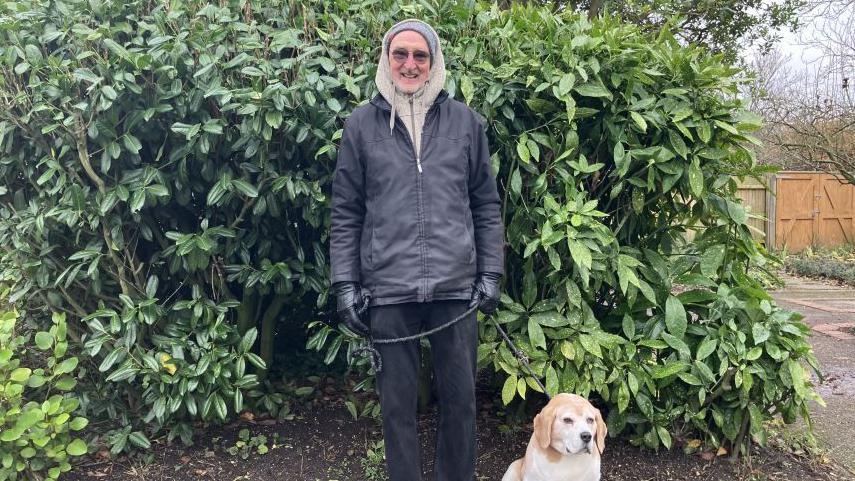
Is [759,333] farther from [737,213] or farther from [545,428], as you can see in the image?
[545,428]

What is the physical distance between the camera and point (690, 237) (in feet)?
12.4

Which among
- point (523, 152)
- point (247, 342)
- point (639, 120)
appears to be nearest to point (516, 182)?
point (523, 152)

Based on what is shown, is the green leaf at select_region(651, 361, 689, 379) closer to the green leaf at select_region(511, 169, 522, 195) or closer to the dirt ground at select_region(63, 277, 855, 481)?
the dirt ground at select_region(63, 277, 855, 481)

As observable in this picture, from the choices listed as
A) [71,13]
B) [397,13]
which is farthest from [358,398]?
[71,13]

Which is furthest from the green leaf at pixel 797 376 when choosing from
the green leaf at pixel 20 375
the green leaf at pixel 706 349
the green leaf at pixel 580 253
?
the green leaf at pixel 20 375

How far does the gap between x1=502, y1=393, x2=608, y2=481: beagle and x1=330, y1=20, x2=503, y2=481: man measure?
38 centimetres

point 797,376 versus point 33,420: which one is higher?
point 33,420

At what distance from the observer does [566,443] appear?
94.3 inches

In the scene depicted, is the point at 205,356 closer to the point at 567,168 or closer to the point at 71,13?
the point at 71,13

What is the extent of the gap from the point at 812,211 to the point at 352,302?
14.3 meters

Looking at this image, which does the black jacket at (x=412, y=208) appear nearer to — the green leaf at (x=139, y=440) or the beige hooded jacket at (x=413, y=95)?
the beige hooded jacket at (x=413, y=95)

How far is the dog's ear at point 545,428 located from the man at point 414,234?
0.36 m

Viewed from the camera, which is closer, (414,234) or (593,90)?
(414,234)

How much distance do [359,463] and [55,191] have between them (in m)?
2.06
